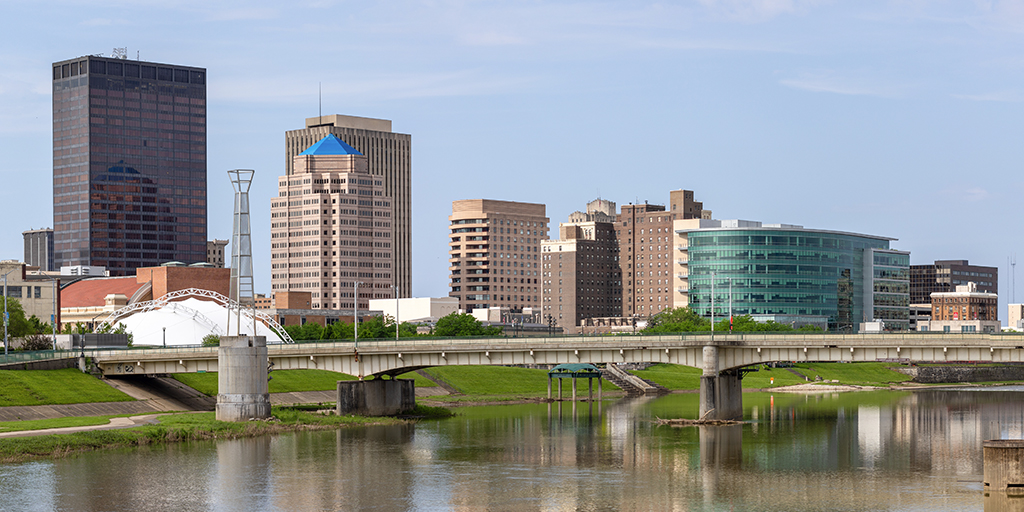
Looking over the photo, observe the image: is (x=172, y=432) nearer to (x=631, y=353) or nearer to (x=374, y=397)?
(x=374, y=397)

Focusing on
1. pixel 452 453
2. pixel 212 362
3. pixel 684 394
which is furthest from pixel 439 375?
pixel 452 453

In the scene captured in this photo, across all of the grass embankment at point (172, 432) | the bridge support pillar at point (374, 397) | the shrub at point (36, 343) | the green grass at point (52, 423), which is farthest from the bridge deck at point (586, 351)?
the shrub at point (36, 343)

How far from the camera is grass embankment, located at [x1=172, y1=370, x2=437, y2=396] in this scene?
13788 centimetres

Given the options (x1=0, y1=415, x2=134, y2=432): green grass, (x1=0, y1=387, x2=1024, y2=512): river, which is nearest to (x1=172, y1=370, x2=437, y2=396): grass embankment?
(x1=0, y1=387, x2=1024, y2=512): river

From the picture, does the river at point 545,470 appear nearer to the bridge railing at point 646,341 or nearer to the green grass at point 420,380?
the bridge railing at point 646,341

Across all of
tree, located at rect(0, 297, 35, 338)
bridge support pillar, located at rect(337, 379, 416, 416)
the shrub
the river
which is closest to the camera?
the river

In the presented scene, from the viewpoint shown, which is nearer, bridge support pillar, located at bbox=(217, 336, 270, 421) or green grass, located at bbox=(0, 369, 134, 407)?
bridge support pillar, located at bbox=(217, 336, 270, 421)

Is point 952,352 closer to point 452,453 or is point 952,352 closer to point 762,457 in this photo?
point 762,457


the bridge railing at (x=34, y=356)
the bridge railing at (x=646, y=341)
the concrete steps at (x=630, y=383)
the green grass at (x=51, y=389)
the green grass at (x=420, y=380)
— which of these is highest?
the bridge railing at (x=646, y=341)

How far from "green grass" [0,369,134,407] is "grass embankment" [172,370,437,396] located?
13.0m

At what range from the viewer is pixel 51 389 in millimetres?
119000

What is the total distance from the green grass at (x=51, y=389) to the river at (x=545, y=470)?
26161mm

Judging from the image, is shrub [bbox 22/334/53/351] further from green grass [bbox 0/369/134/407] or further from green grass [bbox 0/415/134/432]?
green grass [bbox 0/415/134/432]

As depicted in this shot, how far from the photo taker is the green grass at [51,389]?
114438mm
